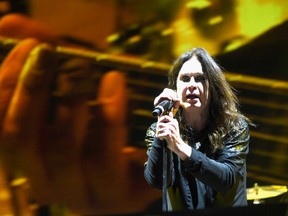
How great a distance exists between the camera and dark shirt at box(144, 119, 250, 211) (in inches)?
72.6

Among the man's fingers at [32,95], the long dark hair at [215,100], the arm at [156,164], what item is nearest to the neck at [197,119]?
the long dark hair at [215,100]

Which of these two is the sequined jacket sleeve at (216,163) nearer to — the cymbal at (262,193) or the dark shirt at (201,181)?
the dark shirt at (201,181)

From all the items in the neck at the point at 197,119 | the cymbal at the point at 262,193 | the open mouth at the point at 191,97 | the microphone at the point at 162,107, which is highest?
the open mouth at the point at 191,97

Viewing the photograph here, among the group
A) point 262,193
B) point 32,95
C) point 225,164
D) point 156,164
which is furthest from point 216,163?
point 32,95

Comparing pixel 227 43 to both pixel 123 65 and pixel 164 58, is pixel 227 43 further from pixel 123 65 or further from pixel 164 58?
pixel 123 65

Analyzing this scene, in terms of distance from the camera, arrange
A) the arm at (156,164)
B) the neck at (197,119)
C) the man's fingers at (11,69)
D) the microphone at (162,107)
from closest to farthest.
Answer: the microphone at (162,107), the arm at (156,164), the neck at (197,119), the man's fingers at (11,69)

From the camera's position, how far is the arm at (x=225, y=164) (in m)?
1.76

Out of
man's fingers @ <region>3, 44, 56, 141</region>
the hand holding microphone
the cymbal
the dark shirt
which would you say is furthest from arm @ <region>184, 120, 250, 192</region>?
man's fingers @ <region>3, 44, 56, 141</region>

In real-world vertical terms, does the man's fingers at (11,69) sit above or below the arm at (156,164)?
above

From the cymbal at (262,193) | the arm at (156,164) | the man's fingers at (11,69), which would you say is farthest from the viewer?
the man's fingers at (11,69)

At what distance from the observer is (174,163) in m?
1.89

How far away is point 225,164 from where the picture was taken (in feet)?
6.07

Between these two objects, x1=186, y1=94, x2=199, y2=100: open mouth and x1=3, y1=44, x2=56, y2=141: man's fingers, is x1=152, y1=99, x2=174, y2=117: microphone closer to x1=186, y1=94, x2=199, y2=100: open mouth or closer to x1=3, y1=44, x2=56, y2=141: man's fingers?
x1=186, y1=94, x2=199, y2=100: open mouth

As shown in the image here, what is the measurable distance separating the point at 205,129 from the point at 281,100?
1.89 meters
